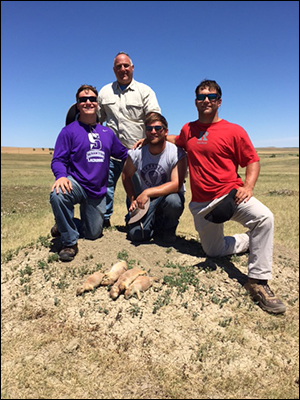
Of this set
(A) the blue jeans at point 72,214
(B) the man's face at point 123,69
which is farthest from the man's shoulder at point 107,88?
(A) the blue jeans at point 72,214

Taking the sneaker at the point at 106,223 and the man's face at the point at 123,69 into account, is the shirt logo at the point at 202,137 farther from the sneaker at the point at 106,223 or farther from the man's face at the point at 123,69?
the sneaker at the point at 106,223

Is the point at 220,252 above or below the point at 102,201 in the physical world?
below

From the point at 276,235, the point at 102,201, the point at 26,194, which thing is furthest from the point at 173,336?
the point at 26,194

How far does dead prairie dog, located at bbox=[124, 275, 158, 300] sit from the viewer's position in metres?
4.18

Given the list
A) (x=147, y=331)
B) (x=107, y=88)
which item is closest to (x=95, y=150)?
(x=107, y=88)

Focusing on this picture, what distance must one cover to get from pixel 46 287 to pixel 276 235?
661cm

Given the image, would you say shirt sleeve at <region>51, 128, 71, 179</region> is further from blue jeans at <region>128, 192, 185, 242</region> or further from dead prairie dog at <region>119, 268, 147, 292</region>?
dead prairie dog at <region>119, 268, 147, 292</region>

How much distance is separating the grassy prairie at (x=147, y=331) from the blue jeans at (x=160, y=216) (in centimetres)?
21

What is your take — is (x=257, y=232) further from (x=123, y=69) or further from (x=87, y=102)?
(x=123, y=69)

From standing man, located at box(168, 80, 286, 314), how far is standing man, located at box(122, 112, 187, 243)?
0.48 m

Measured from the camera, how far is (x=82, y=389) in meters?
3.22

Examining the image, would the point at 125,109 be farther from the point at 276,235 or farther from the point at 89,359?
the point at 276,235

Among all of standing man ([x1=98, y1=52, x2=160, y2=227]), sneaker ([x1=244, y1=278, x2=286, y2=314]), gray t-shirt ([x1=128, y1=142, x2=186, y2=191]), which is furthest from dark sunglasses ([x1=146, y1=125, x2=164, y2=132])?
sneaker ([x1=244, y1=278, x2=286, y2=314])

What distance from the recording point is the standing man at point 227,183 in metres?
4.30
